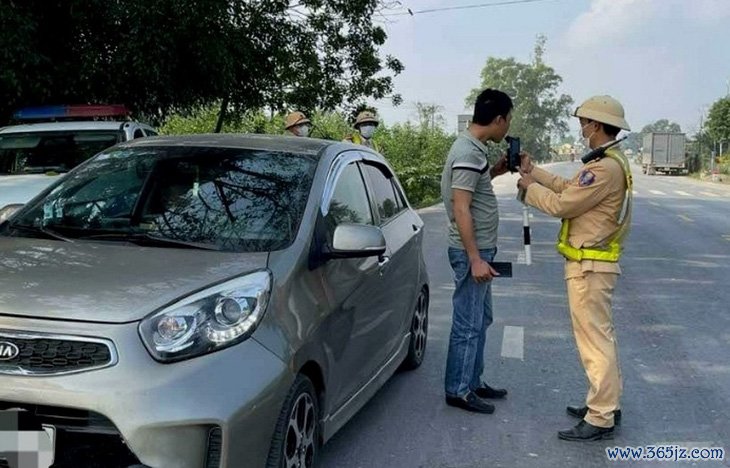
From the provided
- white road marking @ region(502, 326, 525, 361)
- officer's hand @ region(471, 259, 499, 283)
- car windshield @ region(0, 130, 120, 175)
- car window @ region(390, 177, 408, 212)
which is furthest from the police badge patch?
car windshield @ region(0, 130, 120, 175)

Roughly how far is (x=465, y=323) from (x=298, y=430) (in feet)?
5.82

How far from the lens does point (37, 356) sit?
104 inches

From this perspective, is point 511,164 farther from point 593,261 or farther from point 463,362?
point 463,362

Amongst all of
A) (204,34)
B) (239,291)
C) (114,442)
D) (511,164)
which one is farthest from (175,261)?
(204,34)

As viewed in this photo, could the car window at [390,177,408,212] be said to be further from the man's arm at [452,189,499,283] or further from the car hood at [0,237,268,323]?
the car hood at [0,237,268,323]

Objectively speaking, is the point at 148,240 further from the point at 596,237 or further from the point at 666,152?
the point at 666,152

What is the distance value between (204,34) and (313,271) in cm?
914

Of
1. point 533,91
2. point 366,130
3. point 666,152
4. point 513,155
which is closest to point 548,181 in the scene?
point 513,155

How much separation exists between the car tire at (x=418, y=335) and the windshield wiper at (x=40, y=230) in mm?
2515

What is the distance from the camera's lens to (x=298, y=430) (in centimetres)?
319

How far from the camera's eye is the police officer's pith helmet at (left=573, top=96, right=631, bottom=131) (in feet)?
13.8

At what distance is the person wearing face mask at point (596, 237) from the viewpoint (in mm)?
4160

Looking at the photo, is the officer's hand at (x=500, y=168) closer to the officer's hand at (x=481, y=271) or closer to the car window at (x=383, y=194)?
the officer's hand at (x=481, y=271)

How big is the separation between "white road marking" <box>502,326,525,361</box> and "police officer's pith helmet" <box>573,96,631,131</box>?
7.58ft
